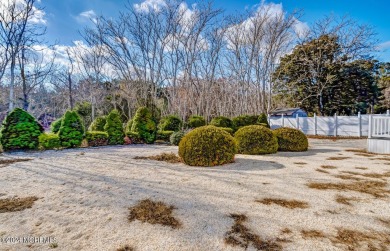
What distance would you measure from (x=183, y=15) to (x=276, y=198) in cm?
1123

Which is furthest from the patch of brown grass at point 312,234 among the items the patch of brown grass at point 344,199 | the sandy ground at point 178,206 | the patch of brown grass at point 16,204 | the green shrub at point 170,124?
the green shrub at point 170,124

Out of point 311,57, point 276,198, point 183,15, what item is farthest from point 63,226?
point 311,57

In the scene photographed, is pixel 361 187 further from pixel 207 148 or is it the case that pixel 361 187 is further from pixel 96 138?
pixel 96 138

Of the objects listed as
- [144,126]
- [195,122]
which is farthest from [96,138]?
[195,122]

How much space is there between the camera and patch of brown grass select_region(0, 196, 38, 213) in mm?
2518

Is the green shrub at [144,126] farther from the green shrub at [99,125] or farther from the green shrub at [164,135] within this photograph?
the green shrub at [99,125]

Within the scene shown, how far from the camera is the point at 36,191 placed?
3.16 metres

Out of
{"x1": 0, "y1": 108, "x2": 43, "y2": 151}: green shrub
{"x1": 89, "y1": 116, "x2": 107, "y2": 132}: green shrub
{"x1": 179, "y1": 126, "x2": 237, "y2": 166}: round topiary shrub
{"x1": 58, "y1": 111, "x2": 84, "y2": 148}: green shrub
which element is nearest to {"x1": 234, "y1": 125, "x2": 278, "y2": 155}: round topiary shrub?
{"x1": 179, "y1": 126, "x2": 237, "y2": 166}: round topiary shrub

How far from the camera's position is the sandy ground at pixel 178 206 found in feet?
6.17

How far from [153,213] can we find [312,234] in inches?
66.1

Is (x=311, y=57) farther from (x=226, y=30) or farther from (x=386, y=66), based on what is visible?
(x=386, y=66)

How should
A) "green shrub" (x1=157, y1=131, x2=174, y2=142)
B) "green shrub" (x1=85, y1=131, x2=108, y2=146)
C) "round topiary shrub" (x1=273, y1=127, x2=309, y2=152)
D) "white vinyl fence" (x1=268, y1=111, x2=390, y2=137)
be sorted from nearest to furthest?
1. "round topiary shrub" (x1=273, y1=127, x2=309, y2=152)
2. "green shrub" (x1=85, y1=131, x2=108, y2=146)
3. "green shrub" (x1=157, y1=131, x2=174, y2=142)
4. "white vinyl fence" (x1=268, y1=111, x2=390, y2=137)

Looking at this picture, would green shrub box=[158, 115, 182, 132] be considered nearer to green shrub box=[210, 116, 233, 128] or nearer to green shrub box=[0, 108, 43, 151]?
green shrub box=[210, 116, 233, 128]

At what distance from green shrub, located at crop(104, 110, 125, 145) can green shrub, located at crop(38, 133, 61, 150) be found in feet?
6.09
